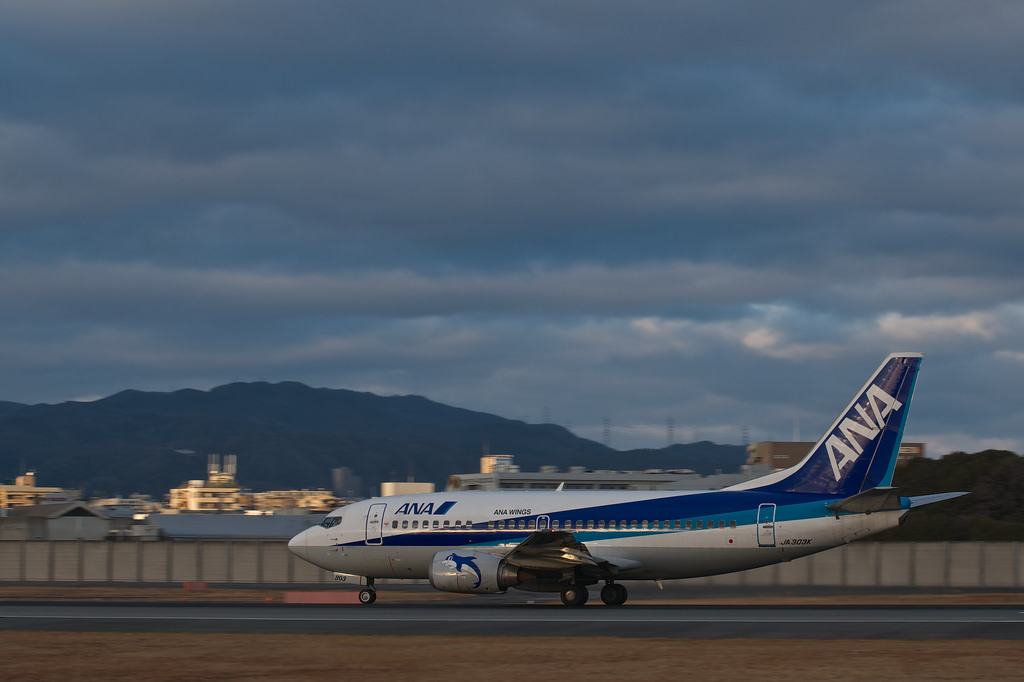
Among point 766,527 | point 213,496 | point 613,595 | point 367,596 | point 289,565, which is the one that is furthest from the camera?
point 213,496

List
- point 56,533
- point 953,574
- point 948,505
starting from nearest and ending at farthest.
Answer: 1. point 953,574
2. point 948,505
3. point 56,533

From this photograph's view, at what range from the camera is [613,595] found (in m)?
33.9

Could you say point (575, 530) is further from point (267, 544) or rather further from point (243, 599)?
point (267, 544)

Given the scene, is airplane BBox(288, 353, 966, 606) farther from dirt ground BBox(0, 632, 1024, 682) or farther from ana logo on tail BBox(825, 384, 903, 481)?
dirt ground BBox(0, 632, 1024, 682)

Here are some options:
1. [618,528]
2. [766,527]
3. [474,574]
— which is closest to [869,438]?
[766,527]

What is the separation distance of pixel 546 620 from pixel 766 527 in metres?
7.83

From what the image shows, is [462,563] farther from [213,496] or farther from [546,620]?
[213,496]

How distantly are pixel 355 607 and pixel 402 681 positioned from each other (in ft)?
49.6

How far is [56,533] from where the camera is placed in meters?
75.8

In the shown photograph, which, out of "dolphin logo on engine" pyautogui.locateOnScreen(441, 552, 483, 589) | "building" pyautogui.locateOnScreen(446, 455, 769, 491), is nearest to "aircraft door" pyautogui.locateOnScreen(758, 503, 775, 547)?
"dolphin logo on engine" pyautogui.locateOnScreen(441, 552, 483, 589)

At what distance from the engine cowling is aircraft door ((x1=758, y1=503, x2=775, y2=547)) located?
7.19 m

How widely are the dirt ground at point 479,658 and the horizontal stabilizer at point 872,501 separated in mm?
8173

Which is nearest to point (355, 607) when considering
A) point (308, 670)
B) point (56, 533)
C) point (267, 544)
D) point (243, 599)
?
point (243, 599)

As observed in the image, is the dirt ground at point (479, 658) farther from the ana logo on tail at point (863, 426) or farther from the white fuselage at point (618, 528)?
the ana logo on tail at point (863, 426)
